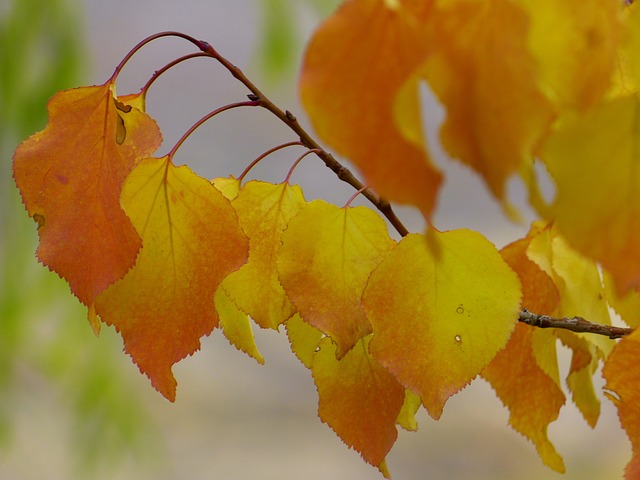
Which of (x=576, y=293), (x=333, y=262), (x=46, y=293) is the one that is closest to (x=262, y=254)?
(x=333, y=262)

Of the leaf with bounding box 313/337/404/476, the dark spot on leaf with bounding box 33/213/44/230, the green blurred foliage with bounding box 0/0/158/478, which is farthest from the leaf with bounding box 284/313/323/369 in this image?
the green blurred foliage with bounding box 0/0/158/478

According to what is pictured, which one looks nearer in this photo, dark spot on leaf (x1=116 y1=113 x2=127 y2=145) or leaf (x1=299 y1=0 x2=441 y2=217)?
leaf (x1=299 y1=0 x2=441 y2=217)

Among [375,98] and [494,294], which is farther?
[494,294]

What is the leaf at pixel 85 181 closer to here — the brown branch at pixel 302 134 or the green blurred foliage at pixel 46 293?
the brown branch at pixel 302 134

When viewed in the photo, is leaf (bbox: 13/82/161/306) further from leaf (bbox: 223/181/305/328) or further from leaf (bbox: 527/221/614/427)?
leaf (bbox: 527/221/614/427)

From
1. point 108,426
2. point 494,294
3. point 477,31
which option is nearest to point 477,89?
point 477,31

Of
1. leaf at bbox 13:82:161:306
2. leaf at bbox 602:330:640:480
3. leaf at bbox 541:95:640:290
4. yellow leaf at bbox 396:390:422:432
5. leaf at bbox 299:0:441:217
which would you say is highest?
leaf at bbox 13:82:161:306

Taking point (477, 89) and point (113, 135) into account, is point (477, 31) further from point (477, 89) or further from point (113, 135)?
point (113, 135)
